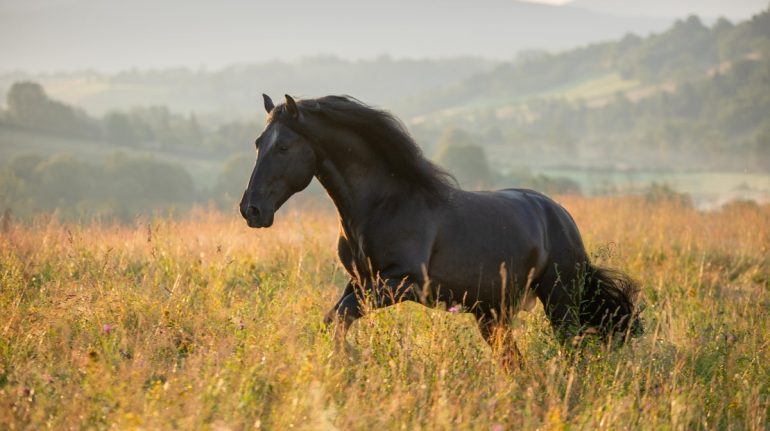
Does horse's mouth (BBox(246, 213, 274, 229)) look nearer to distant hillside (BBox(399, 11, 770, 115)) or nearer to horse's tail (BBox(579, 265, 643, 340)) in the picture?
horse's tail (BBox(579, 265, 643, 340))

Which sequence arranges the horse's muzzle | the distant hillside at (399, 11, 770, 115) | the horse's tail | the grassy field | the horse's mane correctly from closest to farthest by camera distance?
the grassy field
the horse's muzzle
the horse's mane
the horse's tail
the distant hillside at (399, 11, 770, 115)

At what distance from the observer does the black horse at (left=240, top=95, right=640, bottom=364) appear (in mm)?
5027

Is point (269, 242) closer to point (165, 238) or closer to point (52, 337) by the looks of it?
point (165, 238)

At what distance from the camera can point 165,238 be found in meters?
8.99

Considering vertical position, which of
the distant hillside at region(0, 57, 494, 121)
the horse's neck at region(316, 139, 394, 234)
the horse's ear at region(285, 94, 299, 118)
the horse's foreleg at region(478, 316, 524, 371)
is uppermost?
the distant hillside at region(0, 57, 494, 121)

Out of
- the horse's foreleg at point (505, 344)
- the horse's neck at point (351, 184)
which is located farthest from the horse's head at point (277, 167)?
the horse's foreleg at point (505, 344)

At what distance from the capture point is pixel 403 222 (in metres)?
5.27

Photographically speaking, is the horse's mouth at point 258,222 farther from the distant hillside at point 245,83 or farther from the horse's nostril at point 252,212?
the distant hillside at point 245,83

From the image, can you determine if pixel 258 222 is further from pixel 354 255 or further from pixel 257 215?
pixel 354 255

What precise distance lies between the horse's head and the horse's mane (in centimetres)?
35

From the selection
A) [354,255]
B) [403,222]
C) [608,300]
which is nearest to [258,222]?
[354,255]

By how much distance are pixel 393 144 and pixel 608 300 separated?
7.09ft

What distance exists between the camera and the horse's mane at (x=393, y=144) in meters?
5.33

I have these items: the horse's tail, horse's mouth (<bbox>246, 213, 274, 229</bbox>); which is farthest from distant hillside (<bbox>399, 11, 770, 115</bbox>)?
horse's mouth (<bbox>246, 213, 274, 229</bbox>)
